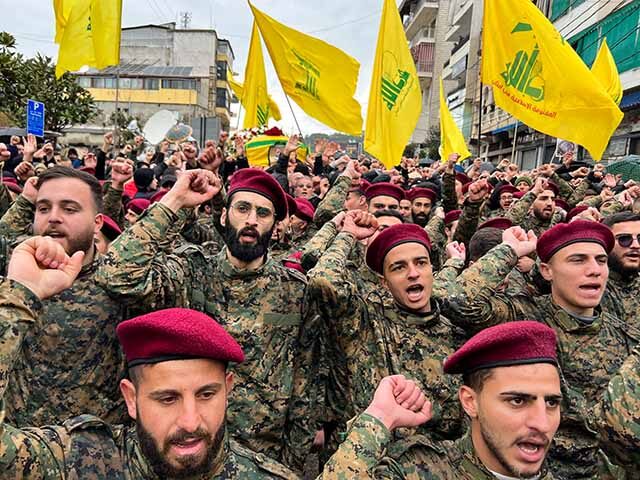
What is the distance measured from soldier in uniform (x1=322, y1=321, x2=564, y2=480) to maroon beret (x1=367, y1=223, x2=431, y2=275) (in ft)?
3.79

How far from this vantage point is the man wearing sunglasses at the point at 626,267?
394 cm

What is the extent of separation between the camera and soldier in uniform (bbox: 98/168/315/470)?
2.88 meters

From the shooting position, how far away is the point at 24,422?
104 inches

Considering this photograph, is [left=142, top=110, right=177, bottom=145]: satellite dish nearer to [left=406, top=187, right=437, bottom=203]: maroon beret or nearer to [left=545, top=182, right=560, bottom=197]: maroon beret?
[left=406, top=187, right=437, bottom=203]: maroon beret

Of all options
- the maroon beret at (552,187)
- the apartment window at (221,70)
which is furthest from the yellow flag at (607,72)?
the apartment window at (221,70)

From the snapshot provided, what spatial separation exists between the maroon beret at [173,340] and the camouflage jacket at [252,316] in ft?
2.23

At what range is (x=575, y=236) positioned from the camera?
125 inches

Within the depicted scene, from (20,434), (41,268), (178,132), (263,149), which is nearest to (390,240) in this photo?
(41,268)

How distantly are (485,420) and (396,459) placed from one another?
364 millimetres

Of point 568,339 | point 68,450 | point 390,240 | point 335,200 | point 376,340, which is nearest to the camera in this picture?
point 68,450

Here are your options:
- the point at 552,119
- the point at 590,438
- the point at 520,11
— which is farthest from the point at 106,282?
the point at 520,11

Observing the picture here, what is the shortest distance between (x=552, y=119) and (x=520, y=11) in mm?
1363

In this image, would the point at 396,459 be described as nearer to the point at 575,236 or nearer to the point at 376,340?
the point at 376,340

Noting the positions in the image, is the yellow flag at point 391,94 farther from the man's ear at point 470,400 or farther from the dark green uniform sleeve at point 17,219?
the man's ear at point 470,400
